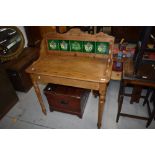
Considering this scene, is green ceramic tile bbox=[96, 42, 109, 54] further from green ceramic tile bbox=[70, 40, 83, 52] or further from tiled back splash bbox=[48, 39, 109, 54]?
green ceramic tile bbox=[70, 40, 83, 52]

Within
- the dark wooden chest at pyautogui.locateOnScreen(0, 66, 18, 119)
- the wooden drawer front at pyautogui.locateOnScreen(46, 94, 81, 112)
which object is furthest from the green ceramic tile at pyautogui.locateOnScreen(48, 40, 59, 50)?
the dark wooden chest at pyautogui.locateOnScreen(0, 66, 18, 119)

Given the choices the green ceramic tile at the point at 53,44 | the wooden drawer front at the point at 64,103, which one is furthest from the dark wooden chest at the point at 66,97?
the green ceramic tile at the point at 53,44

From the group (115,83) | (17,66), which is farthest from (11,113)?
(115,83)

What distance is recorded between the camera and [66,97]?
201 centimetres

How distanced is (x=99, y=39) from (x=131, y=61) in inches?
22.1

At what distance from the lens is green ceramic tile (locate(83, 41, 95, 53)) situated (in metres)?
1.85

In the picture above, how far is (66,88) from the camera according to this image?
6.91 feet

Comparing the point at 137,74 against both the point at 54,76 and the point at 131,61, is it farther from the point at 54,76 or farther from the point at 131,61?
the point at 54,76

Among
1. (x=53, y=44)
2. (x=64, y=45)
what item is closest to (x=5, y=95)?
(x=53, y=44)

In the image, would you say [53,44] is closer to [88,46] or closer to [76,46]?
[76,46]

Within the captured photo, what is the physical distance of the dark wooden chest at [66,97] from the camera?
1.99 m

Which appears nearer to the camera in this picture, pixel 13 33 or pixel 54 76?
pixel 54 76

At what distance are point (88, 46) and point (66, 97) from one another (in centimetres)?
79

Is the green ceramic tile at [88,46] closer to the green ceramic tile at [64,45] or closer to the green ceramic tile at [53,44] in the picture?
the green ceramic tile at [64,45]
